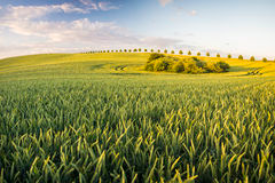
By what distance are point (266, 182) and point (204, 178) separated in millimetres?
312

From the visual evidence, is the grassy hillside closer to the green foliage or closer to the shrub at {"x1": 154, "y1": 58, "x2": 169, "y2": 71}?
the green foliage

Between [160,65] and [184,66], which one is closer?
[184,66]

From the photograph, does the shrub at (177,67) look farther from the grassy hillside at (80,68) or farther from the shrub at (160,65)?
the grassy hillside at (80,68)

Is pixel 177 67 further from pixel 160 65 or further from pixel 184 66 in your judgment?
pixel 160 65

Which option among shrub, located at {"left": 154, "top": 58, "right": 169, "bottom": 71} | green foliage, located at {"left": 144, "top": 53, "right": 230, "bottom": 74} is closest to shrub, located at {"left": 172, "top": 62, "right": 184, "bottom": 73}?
green foliage, located at {"left": 144, "top": 53, "right": 230, "bottom": 74}

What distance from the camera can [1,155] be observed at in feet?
3.50

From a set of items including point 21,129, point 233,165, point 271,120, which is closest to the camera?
point 233,165

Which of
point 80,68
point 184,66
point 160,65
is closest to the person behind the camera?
point 80,68

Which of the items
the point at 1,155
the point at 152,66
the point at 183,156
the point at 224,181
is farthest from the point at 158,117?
the point at 152,66

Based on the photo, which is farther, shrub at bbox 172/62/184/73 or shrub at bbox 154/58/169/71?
shrub at bbox 154/58/169/71

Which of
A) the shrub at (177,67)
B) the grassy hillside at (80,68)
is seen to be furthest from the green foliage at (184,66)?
the grassy hillside at (80,68)

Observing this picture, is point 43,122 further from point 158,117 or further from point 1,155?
point 158,117

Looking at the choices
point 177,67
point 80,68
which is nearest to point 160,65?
point 177,67

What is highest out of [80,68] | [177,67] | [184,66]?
[184,66]
